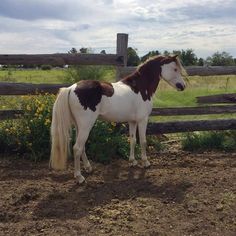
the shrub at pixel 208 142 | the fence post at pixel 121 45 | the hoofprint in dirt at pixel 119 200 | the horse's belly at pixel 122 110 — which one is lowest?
the hoofprint in dirt at pixel 119 200

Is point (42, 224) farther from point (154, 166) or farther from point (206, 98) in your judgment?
point (206, 98)

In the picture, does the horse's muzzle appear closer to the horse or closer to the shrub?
the horse

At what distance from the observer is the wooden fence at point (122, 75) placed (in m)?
7.09

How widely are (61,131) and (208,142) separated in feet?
11.7

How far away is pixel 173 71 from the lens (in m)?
6.71

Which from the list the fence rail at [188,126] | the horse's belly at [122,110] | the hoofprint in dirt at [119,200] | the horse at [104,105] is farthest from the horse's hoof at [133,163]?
the fence rail at [188,126]

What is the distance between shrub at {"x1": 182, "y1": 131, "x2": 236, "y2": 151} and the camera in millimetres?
7766

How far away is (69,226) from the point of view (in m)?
4.04

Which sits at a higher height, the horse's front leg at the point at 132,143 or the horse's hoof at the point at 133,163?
the horse's front leg at the point at 132,143

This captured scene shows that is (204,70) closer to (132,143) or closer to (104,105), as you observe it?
(132,143)

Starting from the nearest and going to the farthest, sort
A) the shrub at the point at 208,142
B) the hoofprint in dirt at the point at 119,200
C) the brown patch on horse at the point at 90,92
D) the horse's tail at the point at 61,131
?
the hoofprint in dirt at the point at 119,200 → the horse's tail at the point at 61,131 → the brown patch on horse at the point at 90,92 → the shrub at the point at 208,142

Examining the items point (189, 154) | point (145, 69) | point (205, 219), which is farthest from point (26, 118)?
point (205, 219)

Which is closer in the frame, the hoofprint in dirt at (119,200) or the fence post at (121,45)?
the hoofprint in dirt at (119,200)

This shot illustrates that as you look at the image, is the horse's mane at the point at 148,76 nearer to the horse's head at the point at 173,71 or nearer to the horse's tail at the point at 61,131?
the horse's head at the point at 173,71
